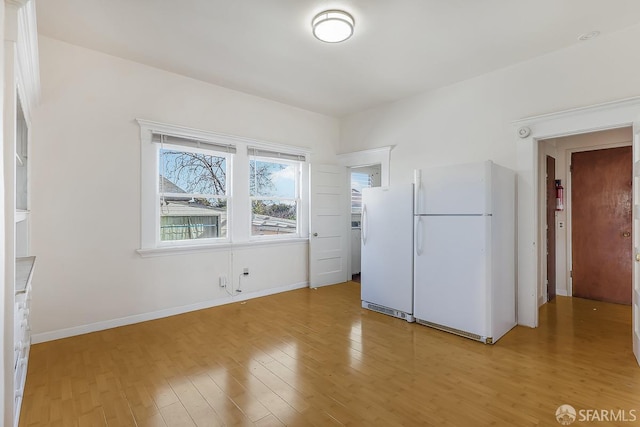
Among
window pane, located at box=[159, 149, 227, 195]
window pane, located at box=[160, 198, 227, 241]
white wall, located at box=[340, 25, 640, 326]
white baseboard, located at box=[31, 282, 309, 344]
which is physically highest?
white wall, located at box=[340, 25, 640, 326]

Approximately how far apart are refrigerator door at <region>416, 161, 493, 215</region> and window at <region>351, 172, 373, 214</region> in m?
2.86

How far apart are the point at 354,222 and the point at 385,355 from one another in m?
3.62

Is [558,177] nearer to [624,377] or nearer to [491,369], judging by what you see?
[624,377]

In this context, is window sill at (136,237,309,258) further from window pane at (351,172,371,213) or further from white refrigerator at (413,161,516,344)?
white refrigerator at (413,161,516,344)

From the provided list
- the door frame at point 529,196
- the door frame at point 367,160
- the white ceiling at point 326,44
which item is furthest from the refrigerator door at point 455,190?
the door frame at point 367,160

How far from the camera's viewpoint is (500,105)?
359 centimetres

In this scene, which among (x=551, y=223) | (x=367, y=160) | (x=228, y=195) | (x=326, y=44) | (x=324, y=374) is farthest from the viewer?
(x=367, y=160)

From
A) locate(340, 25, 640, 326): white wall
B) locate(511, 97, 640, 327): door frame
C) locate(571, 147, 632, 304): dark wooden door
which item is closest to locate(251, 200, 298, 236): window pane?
locate(340, 25, 640, 326): white wall

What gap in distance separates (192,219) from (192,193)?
331mm

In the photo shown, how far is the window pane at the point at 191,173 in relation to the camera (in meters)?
3.76

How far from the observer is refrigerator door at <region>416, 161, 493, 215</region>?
9.71 feet

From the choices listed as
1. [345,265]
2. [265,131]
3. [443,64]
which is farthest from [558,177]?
[265,131]

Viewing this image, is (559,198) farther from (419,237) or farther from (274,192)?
(274,192)

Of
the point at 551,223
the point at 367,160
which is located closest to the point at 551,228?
the point at 551,223
